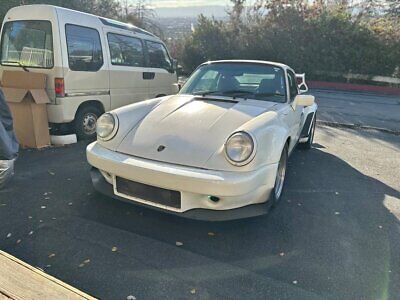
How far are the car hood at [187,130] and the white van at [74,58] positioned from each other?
2292mm

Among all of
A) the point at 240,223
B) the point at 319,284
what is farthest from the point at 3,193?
the point at 319,284

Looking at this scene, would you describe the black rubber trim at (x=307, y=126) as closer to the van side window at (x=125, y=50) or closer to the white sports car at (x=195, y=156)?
the white sports car at (x=195, y=156)

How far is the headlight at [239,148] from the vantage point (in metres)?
2.71

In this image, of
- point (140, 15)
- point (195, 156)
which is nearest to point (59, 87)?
point (195, 156)

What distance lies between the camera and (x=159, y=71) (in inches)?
286

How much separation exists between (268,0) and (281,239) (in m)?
16.9

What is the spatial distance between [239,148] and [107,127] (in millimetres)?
1338

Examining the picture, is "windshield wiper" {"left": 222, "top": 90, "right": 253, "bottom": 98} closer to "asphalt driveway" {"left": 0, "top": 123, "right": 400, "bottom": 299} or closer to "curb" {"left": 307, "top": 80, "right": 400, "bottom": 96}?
"asphalt driveway" {"left": 0, "top": 123, "right": 400, "bottom": 299}

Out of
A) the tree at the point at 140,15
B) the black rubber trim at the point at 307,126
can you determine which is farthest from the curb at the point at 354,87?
the black rubber trim at the point at 307,126

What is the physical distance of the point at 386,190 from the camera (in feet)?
13.8

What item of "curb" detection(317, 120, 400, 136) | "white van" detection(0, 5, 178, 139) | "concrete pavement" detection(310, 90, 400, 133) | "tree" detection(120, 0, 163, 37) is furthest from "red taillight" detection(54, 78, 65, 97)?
"tree" detection(120, 0, 163, 37)

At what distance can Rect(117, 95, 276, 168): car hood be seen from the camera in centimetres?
286

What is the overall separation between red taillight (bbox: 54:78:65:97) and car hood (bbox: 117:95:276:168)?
2203 millimetres

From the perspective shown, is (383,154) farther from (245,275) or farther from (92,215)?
(92,215)
